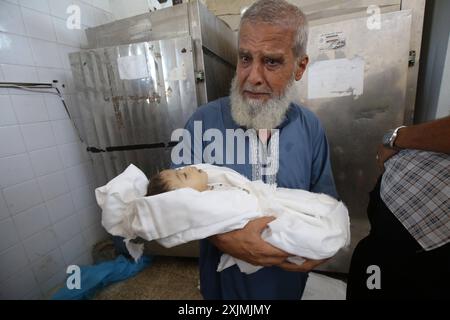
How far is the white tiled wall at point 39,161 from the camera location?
103cm

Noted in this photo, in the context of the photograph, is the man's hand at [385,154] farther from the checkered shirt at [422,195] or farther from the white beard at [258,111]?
the white beard at [258,111]

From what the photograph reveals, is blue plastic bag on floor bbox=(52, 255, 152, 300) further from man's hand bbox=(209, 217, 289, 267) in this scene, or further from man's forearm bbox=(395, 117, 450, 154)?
man's forearm bbox=(395, 117, 450, 154)

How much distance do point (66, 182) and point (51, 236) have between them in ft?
1.04

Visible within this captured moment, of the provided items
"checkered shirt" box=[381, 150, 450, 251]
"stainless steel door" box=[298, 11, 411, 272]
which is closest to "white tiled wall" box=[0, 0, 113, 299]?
"stainless steel door" box=[298, 11, 411, 272]

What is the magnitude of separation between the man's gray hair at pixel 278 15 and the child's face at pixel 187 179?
1.80ft

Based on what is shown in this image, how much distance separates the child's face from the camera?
596mm

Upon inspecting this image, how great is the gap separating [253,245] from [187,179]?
26cm

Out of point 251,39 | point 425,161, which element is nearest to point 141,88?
point 251,39

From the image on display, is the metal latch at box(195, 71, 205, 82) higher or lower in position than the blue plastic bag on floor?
higher

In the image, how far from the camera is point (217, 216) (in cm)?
49

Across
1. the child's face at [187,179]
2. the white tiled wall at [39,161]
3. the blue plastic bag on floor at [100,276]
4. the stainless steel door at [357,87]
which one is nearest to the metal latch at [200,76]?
the stainless steel door at [357,87]

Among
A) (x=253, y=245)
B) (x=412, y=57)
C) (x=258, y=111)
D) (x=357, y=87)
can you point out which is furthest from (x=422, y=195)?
(x=412, y=57)

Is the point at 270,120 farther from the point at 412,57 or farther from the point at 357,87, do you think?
the point at 412,57

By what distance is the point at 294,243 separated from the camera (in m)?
0.50
